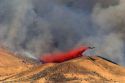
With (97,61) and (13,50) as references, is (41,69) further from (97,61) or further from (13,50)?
(13,50)

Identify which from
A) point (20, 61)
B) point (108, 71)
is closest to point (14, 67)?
point (20, 61)

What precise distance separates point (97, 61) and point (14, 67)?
128 feet

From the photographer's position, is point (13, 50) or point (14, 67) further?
point (13, 50)

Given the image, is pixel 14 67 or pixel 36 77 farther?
pixel 14 67

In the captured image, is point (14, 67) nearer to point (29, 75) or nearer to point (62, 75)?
point (29, 75)

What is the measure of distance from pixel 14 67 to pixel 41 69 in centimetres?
3478

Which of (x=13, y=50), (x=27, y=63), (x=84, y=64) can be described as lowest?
(x=84, y=64)

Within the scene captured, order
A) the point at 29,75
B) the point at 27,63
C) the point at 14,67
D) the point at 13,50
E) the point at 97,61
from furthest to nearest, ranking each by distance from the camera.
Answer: the point at 13,50 → the point at 27,63 → the point at 14,67 → the point at 97,61 → the point at 29,75

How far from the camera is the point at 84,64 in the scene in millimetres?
106625

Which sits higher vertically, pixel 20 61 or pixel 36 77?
pixel 20 61

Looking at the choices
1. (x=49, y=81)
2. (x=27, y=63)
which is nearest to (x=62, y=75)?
(x=49, y=81)

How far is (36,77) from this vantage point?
3880 inches

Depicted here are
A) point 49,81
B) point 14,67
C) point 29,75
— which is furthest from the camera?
point 14,67

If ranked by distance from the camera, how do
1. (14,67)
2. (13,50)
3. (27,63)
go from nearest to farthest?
(14,67) < (27,63) < (13,50)
